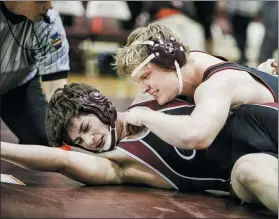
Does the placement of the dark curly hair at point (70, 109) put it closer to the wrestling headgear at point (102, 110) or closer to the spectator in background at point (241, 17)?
the wrestling headgear at point (102, 110)

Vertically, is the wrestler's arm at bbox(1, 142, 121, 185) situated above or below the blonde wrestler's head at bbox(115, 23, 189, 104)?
below

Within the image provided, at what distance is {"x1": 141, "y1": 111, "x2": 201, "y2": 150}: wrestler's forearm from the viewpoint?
94.2 inches

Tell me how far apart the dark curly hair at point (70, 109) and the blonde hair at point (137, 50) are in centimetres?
16

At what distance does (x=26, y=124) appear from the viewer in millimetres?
4051

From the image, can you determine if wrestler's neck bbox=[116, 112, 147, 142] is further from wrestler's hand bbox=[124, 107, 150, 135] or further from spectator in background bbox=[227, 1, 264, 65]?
spectator in background bbox=[227, 1, 264, 65]

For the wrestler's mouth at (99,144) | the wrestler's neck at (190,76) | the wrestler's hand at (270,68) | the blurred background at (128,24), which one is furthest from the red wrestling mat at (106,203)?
the blurred background at (128,24)

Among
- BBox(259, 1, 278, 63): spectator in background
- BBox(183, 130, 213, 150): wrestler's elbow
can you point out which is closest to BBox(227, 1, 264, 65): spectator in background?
BBox(259, 1, 278, 63): spectator in background

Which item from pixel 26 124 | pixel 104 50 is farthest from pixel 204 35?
pixel 26 124

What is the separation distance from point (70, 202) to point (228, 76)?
778 mm

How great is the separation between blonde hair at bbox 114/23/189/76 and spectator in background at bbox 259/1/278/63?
3922mm

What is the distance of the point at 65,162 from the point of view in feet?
8.40

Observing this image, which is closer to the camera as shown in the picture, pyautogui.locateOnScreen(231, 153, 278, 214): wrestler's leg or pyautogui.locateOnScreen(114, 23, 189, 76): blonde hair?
pyautogui.locateOnScreen(231, 153, 278, 214): wrestler's leg

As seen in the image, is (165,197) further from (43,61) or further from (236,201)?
(43,61)

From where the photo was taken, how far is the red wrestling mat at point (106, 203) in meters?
2.27
